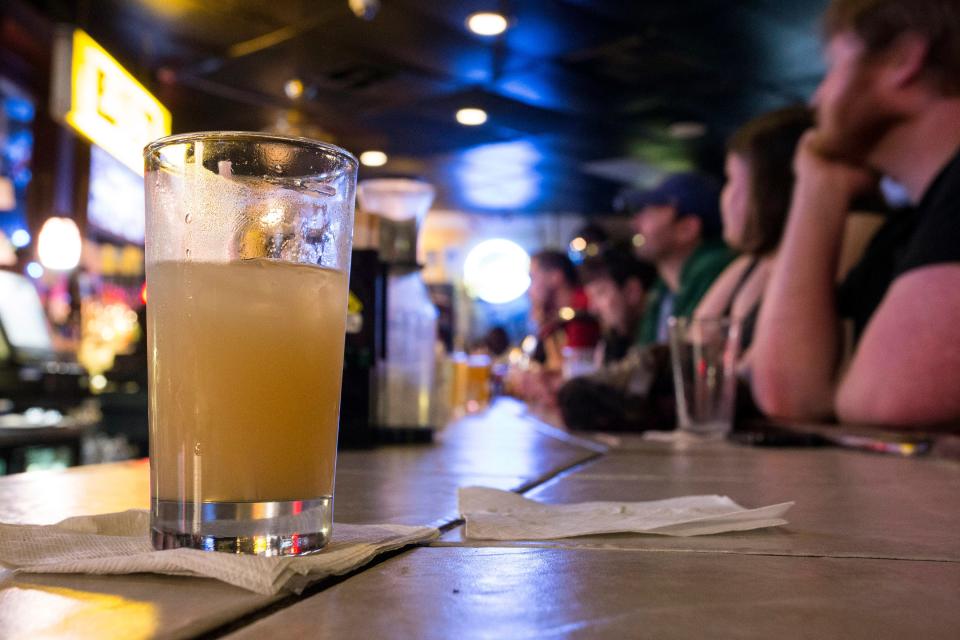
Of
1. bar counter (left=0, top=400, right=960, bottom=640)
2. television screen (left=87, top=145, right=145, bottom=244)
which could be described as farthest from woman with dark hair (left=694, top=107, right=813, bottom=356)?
television screen (left=87, top=145, right=145, bottom=244)

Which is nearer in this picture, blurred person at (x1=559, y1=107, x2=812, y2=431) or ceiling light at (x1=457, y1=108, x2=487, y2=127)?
blurred person at (x1=559, y1=107, x2=812, y2=431)

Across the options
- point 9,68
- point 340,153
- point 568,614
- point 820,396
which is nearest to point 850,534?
point 568,614

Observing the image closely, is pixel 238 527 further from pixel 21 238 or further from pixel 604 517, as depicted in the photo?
pixel 21 238

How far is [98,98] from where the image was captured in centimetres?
374

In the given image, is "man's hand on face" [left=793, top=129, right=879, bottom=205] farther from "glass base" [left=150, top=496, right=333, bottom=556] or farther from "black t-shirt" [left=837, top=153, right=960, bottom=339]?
"glass base" [left=150, top=496, right=333, bottom=556]

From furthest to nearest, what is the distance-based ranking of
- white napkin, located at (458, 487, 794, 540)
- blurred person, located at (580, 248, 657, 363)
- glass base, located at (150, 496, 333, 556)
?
blurred person, located at (580, 248, 657, 363)
white napkin, located at (458, 487, 794, 540)
glass base, located at (150, 496, 333, 556)

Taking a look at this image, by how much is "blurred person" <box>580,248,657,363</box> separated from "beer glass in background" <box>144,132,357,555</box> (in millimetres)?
5347

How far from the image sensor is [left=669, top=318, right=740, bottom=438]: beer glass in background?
161cm

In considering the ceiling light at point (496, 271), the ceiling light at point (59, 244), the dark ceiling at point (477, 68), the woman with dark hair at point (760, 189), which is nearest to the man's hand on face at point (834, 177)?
the woman with dark hair at point (760, 189)

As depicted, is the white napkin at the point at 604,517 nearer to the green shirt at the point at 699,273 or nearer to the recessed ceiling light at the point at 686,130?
the green shirt at the point at 699,273

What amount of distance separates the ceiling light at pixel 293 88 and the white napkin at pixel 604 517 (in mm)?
5640

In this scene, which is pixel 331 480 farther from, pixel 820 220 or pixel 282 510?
pixel 820 220

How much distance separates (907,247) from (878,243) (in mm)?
302

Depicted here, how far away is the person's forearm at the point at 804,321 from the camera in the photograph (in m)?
1.96
